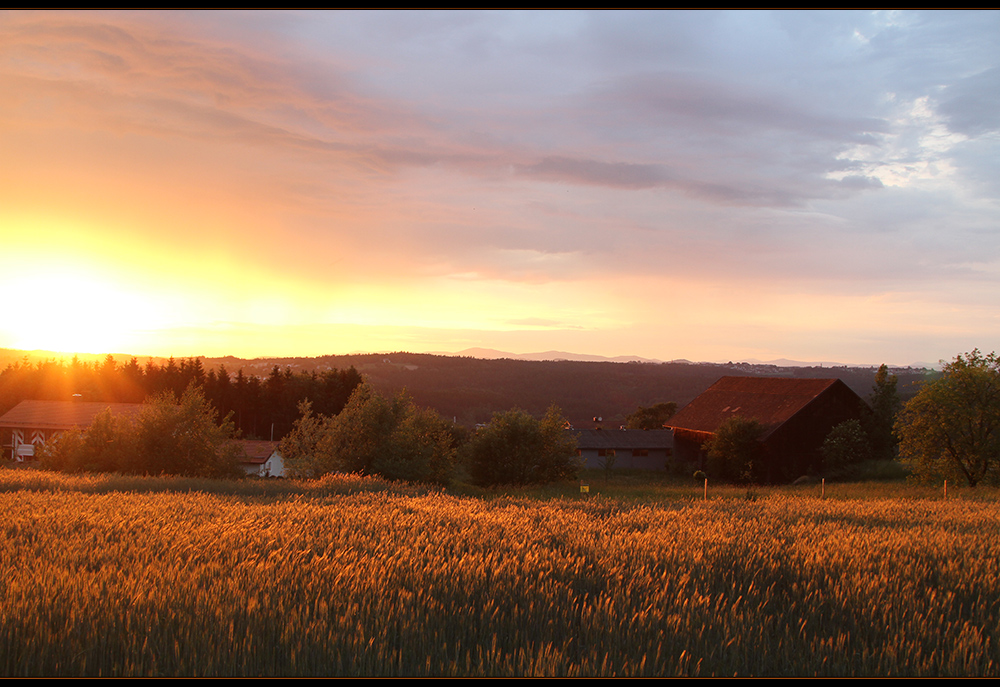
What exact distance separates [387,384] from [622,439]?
255 feet

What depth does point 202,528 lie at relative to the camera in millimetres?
9445

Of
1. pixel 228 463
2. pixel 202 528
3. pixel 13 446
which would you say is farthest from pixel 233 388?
pixel 202 528

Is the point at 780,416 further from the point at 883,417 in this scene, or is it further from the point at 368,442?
the point at 368,442

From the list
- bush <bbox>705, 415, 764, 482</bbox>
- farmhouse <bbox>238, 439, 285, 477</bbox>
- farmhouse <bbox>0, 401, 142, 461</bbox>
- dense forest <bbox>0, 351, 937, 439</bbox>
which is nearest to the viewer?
bush <bbox>705, 415, 764, 482</bbox>

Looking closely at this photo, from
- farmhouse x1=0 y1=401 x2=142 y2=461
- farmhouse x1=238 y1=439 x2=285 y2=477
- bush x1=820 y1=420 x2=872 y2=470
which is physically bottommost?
farmhouse x1=238 y1=439 x2=285 y2=477

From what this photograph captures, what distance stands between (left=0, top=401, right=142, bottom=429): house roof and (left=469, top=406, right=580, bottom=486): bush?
37.0m

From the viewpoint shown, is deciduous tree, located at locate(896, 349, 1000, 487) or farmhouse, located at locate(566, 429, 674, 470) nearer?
deciduous tree, located at locate(896, 349, 1000, 487)

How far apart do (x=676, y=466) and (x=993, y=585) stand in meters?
60.1

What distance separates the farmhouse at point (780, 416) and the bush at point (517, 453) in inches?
823

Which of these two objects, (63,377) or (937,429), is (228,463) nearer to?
(937,429)

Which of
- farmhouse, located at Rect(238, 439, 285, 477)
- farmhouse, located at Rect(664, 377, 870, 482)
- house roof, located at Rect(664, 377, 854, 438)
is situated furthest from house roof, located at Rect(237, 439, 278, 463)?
farmhouse, located at Rect(664, 377, 870, 482)

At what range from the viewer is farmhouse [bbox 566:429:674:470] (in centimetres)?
7150

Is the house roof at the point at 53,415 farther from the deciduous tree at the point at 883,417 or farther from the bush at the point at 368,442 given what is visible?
the deciduous tree at the point at 883,417

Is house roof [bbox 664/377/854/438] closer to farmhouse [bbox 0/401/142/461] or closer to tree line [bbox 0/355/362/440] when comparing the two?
tree line [bbox 0/355/362/440]
